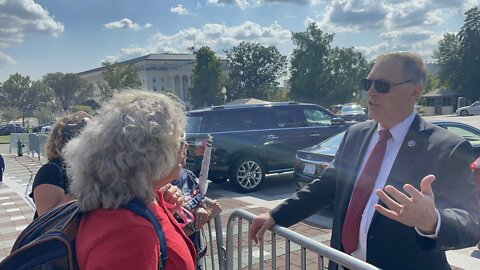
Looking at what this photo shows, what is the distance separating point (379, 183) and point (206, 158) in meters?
0.93

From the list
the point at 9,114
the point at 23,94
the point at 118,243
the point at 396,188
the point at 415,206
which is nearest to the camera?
the point at 118,243

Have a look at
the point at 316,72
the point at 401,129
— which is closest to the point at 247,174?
the point at 401,129

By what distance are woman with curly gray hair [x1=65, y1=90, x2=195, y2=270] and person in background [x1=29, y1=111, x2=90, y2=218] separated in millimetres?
1131

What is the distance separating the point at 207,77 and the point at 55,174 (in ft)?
230

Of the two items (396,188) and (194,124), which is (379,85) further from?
(194,124)

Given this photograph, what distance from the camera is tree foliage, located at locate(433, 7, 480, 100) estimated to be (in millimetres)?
55250

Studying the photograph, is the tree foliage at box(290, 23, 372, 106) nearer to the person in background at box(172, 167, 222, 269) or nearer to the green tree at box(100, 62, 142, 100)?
the green tree at box(100, 62, 142, 100)

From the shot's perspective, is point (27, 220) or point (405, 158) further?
point (27, 220)

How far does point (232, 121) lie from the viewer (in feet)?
29.7

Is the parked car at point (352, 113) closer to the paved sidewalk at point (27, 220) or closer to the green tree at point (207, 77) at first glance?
the paved sidewalk at point (27, 220)

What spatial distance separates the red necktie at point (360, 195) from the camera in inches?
84.9

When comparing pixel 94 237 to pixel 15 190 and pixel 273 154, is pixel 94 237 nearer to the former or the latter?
pixel 273 154

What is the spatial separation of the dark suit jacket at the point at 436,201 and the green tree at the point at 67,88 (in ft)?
307

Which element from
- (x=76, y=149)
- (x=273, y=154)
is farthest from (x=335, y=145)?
(x=76, y=149)
